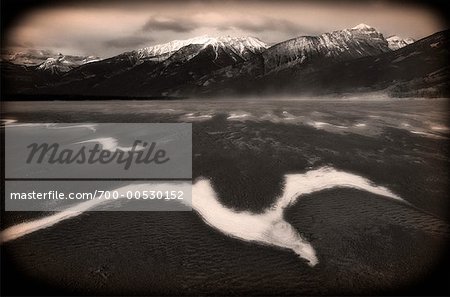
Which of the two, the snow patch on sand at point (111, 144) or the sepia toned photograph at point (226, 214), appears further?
the snow patch on sand at point (111, 144)

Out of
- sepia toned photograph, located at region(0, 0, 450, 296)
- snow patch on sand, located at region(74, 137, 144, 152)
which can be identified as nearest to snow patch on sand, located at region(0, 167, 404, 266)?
sepia toned photograph, located at region(0, 0, 450, 296)

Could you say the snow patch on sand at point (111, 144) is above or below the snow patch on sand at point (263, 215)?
above

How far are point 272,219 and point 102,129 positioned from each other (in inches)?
854

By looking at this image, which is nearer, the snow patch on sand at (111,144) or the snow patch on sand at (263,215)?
the snow patch on sand at (263,215)

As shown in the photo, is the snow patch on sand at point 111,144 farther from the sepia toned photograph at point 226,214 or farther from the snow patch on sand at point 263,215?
the snow patch on sand at point 263,215

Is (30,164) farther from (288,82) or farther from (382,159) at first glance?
(288,82)

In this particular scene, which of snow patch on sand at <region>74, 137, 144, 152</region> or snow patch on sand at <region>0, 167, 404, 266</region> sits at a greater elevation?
snow patch on sand at <region>74, 137, 144, 152</region>

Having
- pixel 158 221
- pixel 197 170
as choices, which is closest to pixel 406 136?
pixel 197 170

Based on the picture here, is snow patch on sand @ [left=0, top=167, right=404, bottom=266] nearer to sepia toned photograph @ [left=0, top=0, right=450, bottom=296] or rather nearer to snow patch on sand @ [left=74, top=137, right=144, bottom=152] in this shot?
sepia toned photograph @ [left=0, top=0, right=450, bottom=296]

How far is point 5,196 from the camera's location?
526 inches

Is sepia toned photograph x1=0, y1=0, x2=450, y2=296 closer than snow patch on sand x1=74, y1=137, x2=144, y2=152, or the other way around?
sepia toned photograph x1=0, y1=0, x2=450, y2=296

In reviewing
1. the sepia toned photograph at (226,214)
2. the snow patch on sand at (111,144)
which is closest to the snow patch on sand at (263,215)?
the sepia toned photograph at (226,214)

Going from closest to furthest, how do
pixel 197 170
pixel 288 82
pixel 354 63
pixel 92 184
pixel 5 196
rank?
pixel 5 196, pixel 92 184, pixel 197 170, pixel 354 63, pixel 288 82

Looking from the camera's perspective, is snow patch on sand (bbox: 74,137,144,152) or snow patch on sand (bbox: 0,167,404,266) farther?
snow patch on sand (bbox: 74,137,144,152)
